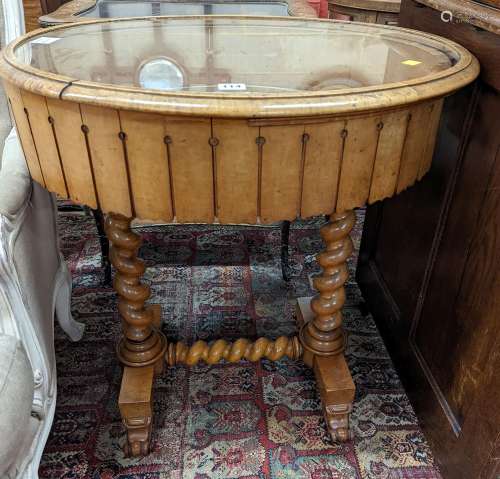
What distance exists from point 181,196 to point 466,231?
0.65 metres

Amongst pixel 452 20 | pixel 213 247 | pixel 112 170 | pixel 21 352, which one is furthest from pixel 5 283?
pixel 213 247

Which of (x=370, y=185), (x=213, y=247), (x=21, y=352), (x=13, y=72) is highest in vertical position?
(x=13, y=72)

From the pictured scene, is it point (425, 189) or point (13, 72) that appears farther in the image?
point (425, 189)

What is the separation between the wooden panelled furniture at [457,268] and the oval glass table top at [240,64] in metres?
0.07

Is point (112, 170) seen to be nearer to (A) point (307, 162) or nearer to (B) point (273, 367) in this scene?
(A) point (307, 162)

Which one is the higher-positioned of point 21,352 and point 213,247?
point 21,352

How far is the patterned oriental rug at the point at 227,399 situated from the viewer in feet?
4.16

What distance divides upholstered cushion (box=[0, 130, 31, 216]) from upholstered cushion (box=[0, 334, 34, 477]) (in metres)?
0.26

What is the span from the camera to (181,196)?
2.79ft

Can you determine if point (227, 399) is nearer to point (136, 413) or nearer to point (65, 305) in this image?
point (136, 413)

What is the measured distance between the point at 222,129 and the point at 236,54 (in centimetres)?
60

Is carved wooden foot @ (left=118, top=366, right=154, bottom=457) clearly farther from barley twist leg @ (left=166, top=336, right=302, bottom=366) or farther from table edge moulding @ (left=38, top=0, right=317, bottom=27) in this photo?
table edge moulding @ (left=38, top=0, right=317, bottom=27)

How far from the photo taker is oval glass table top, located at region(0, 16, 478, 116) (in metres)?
0.75

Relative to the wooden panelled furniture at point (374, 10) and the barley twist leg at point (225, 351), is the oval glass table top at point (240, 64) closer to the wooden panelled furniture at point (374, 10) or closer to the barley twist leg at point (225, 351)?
the barley twist leg at point (225, 351)
